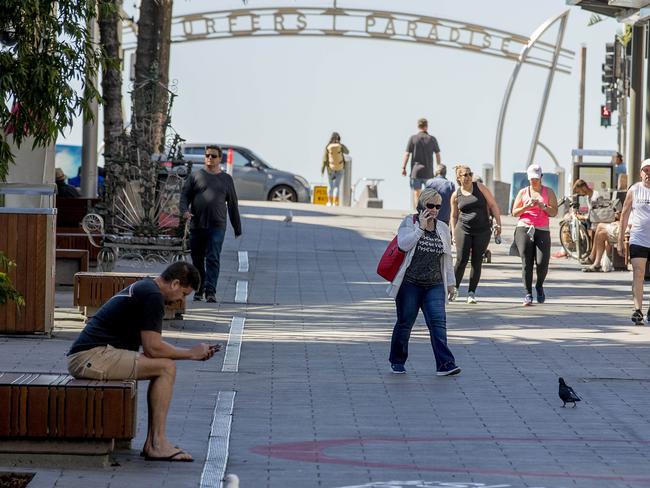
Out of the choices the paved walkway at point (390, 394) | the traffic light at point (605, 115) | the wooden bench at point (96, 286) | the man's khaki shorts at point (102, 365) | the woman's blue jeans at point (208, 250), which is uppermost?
the traffic light at point (605, 115)

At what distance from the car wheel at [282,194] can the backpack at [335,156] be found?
1686mm

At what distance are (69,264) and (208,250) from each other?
78.9 inches

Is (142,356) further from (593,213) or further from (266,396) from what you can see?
(593,213)

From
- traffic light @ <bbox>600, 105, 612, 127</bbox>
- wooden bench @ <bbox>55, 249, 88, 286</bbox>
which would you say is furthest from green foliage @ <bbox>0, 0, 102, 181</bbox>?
traffic light @ <bbox>600, 105, 612, 127</bbox>

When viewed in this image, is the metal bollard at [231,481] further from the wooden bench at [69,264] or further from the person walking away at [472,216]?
the wooden bench at [69,264]

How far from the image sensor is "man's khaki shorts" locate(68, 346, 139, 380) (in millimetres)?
8711

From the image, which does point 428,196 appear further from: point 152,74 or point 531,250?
point 152,74

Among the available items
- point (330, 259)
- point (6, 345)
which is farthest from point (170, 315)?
point (330, 259)

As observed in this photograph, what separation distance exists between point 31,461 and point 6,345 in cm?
→ 520

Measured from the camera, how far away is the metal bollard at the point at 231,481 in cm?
792

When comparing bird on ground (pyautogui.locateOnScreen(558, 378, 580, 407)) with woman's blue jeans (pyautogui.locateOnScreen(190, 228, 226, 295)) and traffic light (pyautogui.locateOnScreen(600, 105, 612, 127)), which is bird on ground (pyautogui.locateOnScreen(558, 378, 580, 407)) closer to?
woman's blue jeans (pyautogui.locateOnScreen(190, 228, 226, 295))

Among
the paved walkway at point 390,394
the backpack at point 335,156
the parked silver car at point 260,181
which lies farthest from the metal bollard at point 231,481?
the parked silver car at point 260,181

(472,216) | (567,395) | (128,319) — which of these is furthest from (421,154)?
(128,319)

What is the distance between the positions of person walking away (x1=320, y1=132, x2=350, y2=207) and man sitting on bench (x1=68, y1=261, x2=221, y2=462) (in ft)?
93.5
